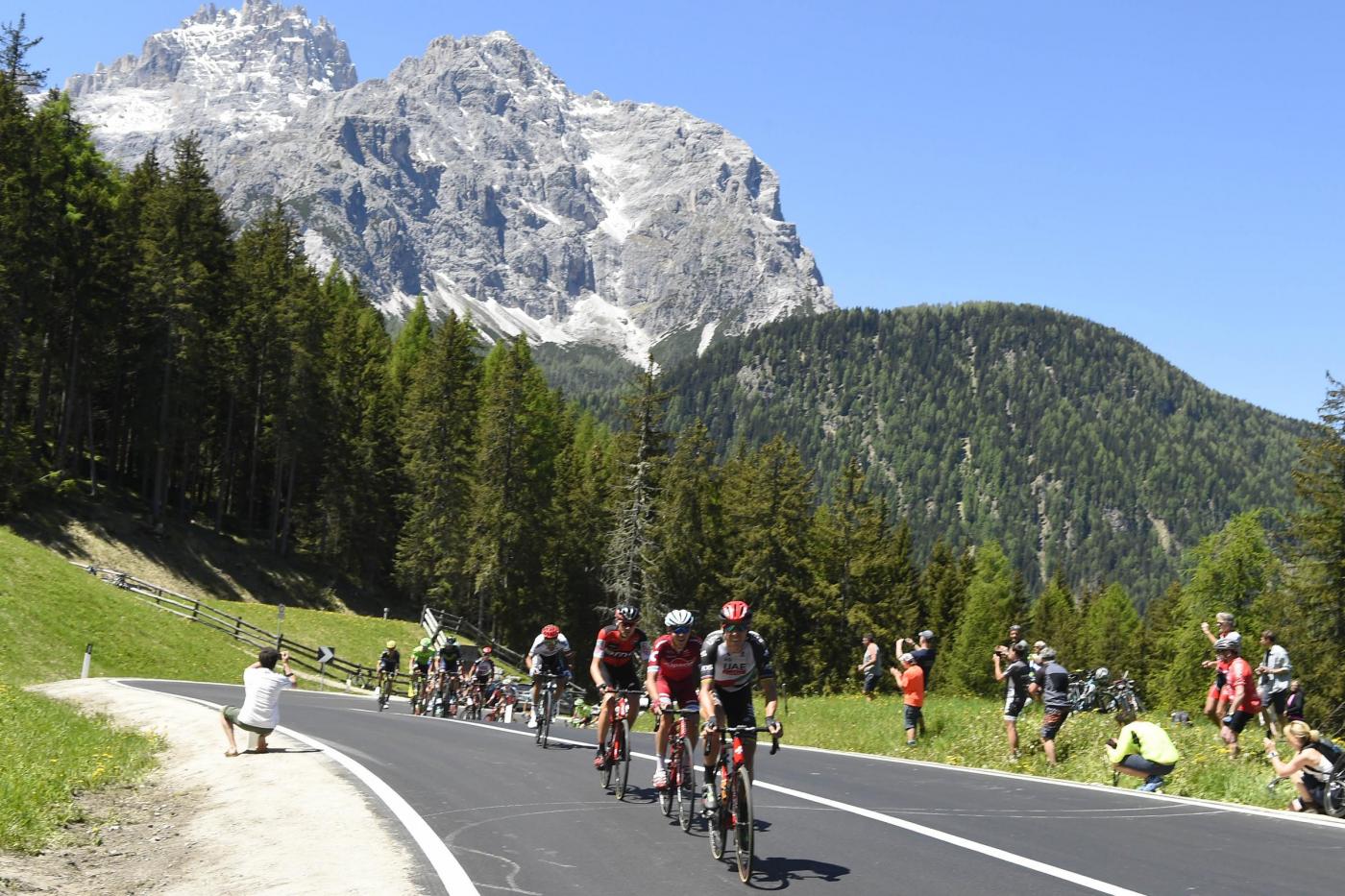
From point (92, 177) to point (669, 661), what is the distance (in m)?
53.5

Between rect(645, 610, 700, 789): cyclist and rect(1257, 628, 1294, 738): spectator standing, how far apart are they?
929 centimetres

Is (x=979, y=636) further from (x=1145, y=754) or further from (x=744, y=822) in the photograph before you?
(x=744, y=822)

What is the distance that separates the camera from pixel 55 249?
46.5 m

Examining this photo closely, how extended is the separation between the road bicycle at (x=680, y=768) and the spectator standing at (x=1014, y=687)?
9043 millimetres

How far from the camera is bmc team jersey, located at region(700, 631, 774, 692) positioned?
32.2 ft

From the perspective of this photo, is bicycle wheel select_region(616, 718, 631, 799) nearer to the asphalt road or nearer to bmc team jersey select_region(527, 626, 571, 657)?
the asphalt road

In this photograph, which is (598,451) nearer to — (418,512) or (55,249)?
(418,512)

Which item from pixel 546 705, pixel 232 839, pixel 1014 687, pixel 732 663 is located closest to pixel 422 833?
pixel 232 839

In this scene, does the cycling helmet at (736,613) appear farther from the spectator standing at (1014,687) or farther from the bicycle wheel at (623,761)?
the spectator standing at (1014,687)

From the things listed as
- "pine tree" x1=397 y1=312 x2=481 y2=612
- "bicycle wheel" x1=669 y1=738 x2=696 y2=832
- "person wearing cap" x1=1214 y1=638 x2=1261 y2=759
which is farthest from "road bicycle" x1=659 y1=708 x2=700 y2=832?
"pine tree" x1=397 y1=312 x2=481 y2=612

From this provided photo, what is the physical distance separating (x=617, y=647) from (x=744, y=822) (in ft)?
19.4

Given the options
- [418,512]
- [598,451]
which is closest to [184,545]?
[418,512]

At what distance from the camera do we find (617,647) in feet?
46.6

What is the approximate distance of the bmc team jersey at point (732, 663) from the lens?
981cm
